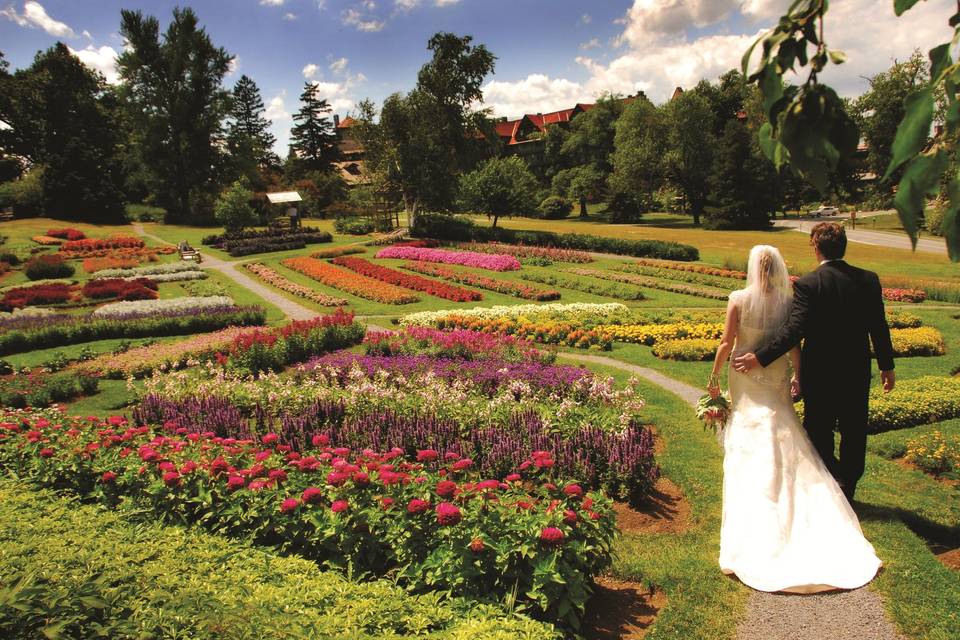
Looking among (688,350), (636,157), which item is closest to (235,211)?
(688,350)

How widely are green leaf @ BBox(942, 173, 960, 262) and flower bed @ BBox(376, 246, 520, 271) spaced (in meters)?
23.8

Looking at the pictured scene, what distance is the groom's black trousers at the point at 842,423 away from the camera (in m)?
4.57

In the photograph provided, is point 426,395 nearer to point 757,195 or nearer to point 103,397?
point 103,397

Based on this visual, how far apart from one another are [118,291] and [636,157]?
1641 inches

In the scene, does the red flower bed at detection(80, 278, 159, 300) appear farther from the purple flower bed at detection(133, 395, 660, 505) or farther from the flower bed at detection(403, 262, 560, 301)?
the purple flower bed at detection(133, 395, 660, 505)

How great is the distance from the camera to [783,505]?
453cm

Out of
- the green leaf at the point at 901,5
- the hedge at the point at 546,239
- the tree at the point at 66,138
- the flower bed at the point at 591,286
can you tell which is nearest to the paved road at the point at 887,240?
the hedge at the point at 546,239

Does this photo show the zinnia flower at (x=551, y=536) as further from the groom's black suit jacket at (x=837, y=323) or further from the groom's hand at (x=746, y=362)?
the groom's black suit jacket at (x=837, y=323)

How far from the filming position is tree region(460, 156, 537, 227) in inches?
1462

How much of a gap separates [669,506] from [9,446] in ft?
23.6

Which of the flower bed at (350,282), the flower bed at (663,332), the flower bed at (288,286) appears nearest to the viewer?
the flower bed at (663,332)

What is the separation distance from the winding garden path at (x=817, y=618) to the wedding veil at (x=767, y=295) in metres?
2.08

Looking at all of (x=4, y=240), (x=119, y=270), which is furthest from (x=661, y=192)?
(x=4, y=240)

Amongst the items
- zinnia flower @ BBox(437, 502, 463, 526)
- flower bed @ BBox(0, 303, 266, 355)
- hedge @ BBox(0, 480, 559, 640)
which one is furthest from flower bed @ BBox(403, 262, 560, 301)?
hedge @ BBox(0, 480, 559, 640)
